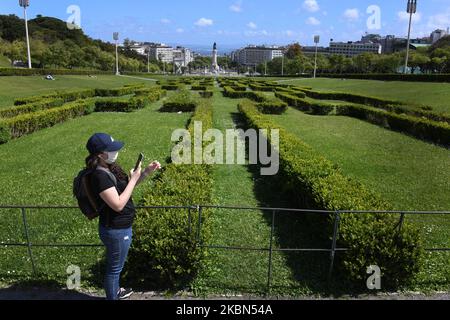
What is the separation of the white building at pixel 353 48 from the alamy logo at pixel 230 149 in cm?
14657

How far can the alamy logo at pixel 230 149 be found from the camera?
9172 mm

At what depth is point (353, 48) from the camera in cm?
16812

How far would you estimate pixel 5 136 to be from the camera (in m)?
13.5

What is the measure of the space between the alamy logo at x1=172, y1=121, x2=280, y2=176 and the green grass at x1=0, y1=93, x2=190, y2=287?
1073 millimetres

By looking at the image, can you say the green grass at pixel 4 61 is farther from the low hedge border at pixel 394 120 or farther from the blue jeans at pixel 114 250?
the blue jeans at pixel 114 250

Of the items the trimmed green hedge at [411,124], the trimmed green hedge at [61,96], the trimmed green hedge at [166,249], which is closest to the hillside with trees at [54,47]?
the trimmed green hedge at [61,96]

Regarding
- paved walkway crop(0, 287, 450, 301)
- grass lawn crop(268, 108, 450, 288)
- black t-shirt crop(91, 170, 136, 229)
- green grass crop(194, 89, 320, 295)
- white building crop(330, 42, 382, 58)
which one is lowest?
paved walkway crop(0, 287, 450, 301)

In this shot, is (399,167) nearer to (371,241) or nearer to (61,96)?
(371,241)

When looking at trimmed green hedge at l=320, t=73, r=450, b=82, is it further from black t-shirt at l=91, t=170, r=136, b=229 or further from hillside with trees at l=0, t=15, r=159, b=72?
hillside with trees at l=0, t=15, r=159, b=72

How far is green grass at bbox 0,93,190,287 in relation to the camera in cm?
548

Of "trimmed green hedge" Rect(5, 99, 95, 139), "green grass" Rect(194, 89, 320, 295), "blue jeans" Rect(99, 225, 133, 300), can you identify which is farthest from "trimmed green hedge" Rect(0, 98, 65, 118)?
"blue jeans" Rect(99, 225, 133, 300)

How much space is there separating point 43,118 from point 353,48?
6660 inches
